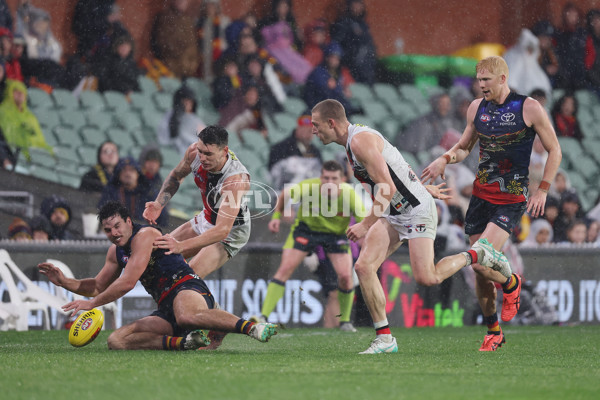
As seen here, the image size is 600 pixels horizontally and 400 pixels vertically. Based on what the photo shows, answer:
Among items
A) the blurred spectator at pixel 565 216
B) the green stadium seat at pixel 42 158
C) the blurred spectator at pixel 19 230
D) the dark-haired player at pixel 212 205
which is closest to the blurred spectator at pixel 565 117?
the blurred spectator at pixel 565 216

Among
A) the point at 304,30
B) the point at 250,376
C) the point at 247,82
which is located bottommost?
the point at 250,376

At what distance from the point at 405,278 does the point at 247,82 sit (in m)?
4.45

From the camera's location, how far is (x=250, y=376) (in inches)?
208

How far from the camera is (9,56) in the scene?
1258 centimetres

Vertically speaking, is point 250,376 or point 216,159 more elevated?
point 216,159

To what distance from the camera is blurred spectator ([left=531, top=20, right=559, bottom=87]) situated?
16.1 meters

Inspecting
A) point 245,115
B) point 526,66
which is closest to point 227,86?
point 245,115

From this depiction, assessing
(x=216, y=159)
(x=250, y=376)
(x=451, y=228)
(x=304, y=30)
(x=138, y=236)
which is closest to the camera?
(x=250, y=376)

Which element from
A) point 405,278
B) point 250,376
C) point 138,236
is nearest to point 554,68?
point 405,278

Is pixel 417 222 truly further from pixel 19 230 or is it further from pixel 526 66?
pixel 526 66

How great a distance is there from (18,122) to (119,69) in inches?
71.0

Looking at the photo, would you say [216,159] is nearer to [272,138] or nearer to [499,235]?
[499,235]

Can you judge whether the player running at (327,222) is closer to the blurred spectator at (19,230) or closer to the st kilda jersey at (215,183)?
the st kilda jersey at (215,183)

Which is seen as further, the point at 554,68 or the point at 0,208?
the point at 554,68
